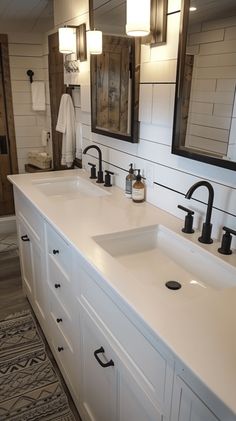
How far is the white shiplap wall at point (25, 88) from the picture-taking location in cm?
342

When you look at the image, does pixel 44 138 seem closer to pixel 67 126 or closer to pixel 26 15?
pixel 67 126

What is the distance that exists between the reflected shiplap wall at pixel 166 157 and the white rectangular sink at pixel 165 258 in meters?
0.15

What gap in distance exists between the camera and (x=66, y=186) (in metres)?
2.39

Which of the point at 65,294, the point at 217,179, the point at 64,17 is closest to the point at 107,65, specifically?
the point at 64,17

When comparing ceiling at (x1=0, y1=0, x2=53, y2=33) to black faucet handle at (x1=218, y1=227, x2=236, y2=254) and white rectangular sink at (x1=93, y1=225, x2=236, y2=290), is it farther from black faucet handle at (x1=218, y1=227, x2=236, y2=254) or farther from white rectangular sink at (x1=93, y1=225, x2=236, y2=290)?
black faucet handle at (x1=218, y1=227, x2=236, y2=254)

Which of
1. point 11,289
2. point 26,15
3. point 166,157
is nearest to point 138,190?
point 166,157

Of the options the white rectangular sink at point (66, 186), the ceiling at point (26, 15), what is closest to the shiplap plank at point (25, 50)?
the ceiling at point (26, 15)

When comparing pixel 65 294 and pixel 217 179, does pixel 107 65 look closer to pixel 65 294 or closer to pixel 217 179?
pixel 217 179

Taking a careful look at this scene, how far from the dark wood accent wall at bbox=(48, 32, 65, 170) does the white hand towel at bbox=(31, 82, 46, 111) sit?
0.26 metres

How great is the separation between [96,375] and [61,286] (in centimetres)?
47

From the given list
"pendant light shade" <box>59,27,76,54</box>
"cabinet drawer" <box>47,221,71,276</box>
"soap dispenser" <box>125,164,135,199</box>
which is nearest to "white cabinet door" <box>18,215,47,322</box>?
"cabinet drawer" <box>47,221,71,276</box>

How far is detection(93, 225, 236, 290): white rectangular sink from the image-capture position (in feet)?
4.07

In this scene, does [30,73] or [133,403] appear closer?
[133,403]

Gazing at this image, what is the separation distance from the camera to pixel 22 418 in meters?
1.69
